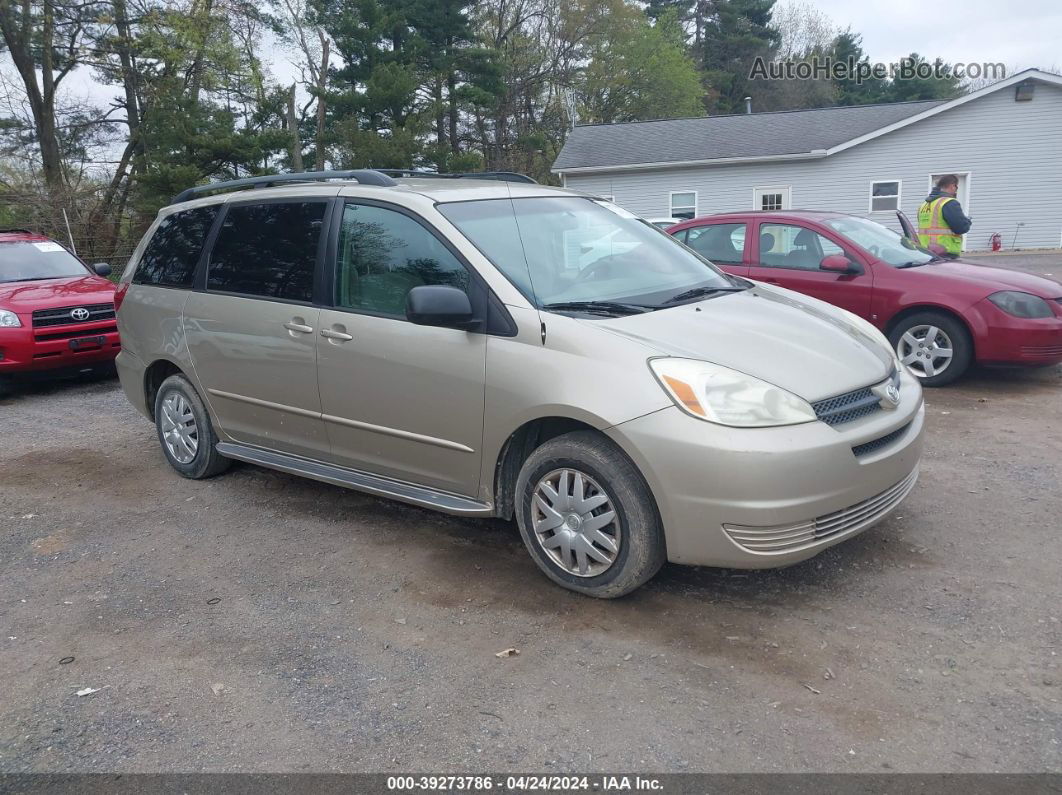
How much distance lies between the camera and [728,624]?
3.56 meters

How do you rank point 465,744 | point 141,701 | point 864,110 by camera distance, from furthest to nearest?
point 864,110, point 141,701, point 465,744

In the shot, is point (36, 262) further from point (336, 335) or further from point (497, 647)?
point (497, 647)

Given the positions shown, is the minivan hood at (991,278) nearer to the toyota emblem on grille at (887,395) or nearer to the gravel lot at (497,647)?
the gravel lot at (497,647)

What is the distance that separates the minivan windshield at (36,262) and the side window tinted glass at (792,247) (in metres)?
7.61

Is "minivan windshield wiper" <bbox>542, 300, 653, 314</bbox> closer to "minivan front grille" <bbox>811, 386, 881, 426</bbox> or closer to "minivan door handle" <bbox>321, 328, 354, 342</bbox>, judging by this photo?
"minivan front grille" <bbox>811, 386, 881, 426</bbox>

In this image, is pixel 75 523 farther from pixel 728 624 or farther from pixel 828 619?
pixel 828 619

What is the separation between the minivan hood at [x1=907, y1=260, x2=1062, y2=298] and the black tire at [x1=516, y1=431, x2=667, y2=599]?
507 cm

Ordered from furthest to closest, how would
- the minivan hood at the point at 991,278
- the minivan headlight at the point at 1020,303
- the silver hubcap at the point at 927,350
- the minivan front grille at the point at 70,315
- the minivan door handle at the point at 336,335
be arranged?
the minivan front grille at the point at 70,315
the silver hubcap at the point at 927,350
the minivan hood at the point at 991,278
the minivan headlight at the point at 1020,303
the minivan door handle at the point at 336,335

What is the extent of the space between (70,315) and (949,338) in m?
8.32

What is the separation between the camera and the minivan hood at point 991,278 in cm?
722

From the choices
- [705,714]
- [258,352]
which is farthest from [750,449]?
[258,352]

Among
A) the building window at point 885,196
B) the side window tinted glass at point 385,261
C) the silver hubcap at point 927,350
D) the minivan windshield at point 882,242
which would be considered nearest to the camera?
the side window tinted glass at point 385,261

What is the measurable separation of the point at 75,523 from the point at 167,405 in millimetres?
992

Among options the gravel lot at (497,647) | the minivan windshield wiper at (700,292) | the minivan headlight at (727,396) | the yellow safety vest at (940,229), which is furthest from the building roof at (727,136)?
the minivan headlight at (727,396)
